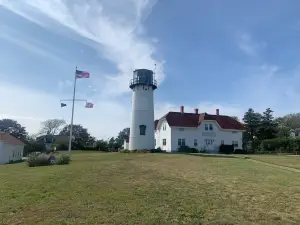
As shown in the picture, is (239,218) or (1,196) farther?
(1,196)

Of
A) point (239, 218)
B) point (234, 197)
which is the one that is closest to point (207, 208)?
point (239, 218)

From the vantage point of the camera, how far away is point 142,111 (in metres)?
39.8

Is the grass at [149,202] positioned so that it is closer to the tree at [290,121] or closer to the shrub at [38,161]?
the shrub at [38,161]

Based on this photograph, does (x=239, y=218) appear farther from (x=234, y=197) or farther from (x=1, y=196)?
(x=1, y=196)

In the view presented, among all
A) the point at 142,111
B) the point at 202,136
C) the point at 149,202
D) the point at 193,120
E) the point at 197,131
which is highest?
the point at 142,111

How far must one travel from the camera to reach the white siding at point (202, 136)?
4244cm

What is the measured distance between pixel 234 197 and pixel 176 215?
2.79 m

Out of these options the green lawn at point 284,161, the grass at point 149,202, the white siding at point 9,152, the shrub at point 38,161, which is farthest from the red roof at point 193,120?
the grass at point 149,202

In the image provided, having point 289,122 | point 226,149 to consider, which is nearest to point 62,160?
point 226,149

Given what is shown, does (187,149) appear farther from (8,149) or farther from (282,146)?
(8,149)

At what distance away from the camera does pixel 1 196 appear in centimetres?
855

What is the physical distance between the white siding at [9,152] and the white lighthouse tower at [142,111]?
1544 centimetres

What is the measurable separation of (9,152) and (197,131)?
26.4 meters

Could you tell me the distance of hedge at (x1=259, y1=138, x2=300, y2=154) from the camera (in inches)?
1661
